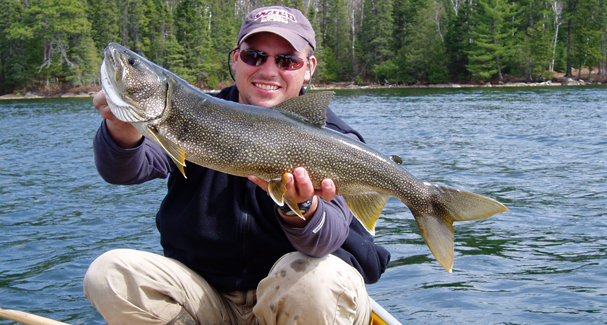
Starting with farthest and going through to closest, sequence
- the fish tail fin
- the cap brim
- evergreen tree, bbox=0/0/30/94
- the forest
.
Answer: evergreen tree, bbox=0/0/30/94 → the forest → the cap brim → the fish tail fin

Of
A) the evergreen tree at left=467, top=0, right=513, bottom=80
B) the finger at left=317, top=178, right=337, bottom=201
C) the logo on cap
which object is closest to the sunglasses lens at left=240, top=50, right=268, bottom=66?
the logo on cap

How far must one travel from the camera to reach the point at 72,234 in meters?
7.06

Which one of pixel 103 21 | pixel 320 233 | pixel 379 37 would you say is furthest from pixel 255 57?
pixel 379 37

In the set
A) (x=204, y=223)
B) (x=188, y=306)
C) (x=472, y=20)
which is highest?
(x=472, y=20)

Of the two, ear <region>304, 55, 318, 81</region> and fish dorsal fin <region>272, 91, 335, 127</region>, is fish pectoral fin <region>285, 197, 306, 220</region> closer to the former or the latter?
fish dorsal fin <region>272, 91, 335, 127</region>

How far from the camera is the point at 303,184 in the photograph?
8.46 ft

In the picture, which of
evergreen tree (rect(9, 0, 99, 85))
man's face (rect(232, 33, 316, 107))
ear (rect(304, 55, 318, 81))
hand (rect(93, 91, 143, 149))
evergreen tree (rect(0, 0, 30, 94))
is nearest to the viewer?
hand (rect(93, 91, 143, 149))

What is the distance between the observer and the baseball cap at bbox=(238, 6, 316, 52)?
319 cm

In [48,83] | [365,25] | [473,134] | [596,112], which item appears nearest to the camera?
[473,134]

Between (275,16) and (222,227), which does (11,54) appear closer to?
(275,16)

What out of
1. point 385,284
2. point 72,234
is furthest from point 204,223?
point 72,234

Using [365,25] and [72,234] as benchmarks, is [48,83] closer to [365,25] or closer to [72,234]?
[365,25]

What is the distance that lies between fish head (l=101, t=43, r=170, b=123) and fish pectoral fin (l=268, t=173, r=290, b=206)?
0.65 metres

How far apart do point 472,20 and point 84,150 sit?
180ft
